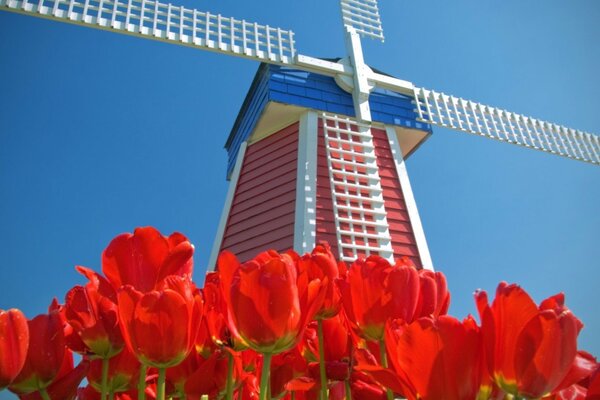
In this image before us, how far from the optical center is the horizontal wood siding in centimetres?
661

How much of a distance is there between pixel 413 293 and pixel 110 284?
41 centimetres

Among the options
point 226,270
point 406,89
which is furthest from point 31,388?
point 406,89

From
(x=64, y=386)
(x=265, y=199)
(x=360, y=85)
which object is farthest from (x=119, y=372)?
(x=360, y=85)

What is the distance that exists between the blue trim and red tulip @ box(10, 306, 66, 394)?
→ 640 cm

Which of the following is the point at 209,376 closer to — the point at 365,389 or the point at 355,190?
the point at 365,389

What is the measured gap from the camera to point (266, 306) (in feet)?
1.81

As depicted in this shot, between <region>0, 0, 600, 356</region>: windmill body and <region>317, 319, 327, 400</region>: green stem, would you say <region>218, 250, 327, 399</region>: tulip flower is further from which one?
<region>0, 0, 600, 356</region>: windmill body

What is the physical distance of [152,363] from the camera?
52 centimetres

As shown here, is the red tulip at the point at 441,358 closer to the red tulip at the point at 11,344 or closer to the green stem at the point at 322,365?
the green stem at the point at 322,365

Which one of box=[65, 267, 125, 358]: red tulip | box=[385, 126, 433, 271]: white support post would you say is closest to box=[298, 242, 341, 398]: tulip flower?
box=[65, 267, 125, 358]: red tulip

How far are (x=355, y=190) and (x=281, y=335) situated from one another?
6.19 m

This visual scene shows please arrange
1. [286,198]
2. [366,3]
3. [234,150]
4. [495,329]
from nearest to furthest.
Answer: [495,329]
[286,198]
[234,150]
[366,3]

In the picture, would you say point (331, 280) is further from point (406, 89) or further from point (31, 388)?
point (406, 89)

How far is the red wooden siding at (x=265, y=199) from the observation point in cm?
648
